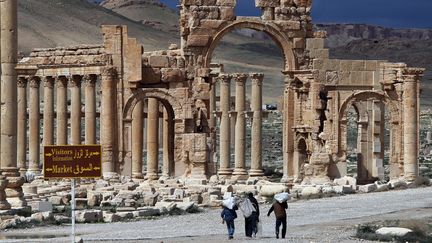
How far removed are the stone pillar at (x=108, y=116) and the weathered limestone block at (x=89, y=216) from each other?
19895 mm

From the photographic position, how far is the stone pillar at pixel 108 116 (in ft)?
212

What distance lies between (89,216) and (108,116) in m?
21.3

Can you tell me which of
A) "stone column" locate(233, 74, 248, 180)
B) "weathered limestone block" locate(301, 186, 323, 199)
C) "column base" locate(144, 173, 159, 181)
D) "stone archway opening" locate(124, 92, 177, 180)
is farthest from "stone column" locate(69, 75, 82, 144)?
"weathered limestone block" locate(301, 186, 323, 199)

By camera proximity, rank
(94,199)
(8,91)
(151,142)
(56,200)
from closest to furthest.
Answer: (8,91) < (56,200) < (94,199) < (151,142)

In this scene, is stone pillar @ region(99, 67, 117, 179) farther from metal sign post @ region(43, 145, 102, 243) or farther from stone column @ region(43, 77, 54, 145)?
metal sign post @ region(43, 145, 102, 243)

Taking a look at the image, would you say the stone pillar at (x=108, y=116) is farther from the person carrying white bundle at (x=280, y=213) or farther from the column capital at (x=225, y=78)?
the person carrying white bundle at (x=280, y=213)

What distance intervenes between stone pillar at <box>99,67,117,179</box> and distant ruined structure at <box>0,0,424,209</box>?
0.15ft

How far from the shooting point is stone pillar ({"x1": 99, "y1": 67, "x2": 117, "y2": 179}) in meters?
64.7

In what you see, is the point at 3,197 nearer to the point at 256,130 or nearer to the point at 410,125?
the point at 410,125

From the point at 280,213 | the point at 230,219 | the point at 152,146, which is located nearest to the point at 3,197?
the point at 230,219

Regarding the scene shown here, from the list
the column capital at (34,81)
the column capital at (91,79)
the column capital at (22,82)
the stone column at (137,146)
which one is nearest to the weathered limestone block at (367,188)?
the stone column at (137,146)

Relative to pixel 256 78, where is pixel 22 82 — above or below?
below

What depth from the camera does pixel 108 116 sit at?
65.1m

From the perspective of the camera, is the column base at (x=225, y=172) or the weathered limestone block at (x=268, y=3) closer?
the weathered limestone block at (x=268, y=3)
